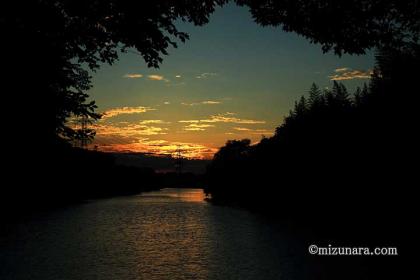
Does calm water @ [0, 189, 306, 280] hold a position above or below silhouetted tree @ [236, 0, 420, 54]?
below

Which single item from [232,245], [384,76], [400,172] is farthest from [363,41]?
[384,76]

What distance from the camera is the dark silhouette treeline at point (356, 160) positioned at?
29750 mm

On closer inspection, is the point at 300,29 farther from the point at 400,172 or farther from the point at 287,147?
the point at 287,147

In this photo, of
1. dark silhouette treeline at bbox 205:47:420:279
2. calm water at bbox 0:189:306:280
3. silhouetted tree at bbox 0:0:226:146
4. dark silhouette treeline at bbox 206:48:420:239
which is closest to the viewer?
silhouetted tree at bbox 0:0:226:146

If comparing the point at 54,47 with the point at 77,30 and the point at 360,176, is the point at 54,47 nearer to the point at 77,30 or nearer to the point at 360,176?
the point at 77,30

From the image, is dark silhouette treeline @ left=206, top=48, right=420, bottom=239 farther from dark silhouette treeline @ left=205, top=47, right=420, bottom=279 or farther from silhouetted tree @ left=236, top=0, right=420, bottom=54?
silhouetted tree @ left=236, top=0, right=420, bottom=54

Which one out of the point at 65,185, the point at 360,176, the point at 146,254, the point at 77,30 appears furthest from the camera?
the point at 65,185

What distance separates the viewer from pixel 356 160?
125 ft

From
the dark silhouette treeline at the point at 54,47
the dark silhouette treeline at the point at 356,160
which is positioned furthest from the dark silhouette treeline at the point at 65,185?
the dark silhouette treeline at the point at 356,160

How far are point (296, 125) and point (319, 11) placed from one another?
6485cm

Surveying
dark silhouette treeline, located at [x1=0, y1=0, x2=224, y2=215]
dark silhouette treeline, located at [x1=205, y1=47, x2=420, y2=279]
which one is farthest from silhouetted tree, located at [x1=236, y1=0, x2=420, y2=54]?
dark silhouette treeline, located at [x1=205, y1=47, x2=420, y2=279]

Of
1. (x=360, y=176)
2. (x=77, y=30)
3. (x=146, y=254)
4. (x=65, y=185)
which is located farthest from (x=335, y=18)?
(x=65, y=185)

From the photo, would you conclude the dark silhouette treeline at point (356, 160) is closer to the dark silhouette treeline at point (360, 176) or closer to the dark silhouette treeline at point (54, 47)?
the dark silhouette treeline at point (360, 176)

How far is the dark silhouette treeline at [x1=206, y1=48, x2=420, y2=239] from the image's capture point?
1171 inches
